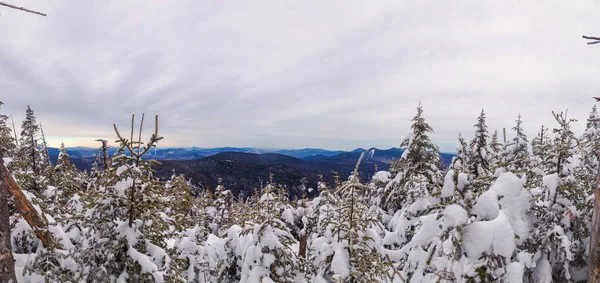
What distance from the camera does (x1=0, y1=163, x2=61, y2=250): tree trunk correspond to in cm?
444

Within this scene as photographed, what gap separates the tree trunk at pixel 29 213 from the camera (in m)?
4.44

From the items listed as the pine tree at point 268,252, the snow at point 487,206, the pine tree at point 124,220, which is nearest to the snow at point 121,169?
the pine tree at point 124,220

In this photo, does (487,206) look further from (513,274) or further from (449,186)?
(513,274)

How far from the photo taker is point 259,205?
24.6ft

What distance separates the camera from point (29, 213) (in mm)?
4875

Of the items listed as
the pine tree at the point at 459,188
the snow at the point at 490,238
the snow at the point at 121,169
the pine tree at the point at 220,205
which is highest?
the snow at the point at 121,169

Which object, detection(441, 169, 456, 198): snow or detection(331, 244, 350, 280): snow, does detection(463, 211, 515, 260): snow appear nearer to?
detection(441, 169, 456, 198): snow

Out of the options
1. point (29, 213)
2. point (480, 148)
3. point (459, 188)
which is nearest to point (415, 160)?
point (480, 148)

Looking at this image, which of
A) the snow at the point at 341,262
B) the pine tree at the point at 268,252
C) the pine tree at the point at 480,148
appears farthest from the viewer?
the pine tree at the point at 480,148

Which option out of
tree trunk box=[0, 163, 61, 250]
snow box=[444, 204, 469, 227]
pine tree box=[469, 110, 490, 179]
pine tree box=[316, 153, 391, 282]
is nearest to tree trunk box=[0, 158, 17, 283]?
tree trunk box=[0, 163, 61, 250]

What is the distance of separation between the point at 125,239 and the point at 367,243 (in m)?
4.69

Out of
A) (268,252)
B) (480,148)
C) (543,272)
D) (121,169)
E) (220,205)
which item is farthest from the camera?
(220,205)

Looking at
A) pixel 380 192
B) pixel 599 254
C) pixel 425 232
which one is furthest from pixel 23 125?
pixel 599 254

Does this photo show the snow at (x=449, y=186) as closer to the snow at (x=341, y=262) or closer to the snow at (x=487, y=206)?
the snow at (x=487, y=206)
